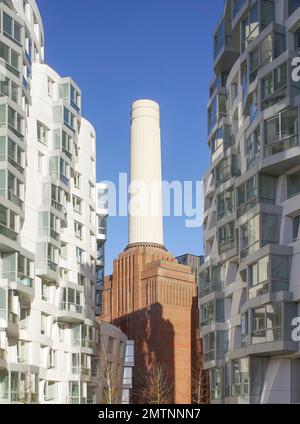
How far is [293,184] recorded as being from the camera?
40656mm

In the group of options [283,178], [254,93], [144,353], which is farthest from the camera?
[144,353]

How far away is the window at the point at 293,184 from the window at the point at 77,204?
26.8 metres

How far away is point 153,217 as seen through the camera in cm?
11406

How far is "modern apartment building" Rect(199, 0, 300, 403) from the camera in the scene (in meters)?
38.8

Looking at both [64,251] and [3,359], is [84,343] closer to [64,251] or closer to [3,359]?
[64,251]

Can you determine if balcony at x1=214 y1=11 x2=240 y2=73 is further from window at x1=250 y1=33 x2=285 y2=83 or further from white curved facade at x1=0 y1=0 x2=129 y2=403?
white curved facade at x1=0 y1=0 x2=129 y2=403

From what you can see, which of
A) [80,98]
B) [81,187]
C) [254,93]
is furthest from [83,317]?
[254,93]

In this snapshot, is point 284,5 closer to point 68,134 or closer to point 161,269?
point 68,134

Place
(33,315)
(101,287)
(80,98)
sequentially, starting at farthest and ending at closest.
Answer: (101,287) < (80,98) < (33,315)

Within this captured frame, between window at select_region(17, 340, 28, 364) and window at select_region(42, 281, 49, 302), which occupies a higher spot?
window at select_region(42, 281, 49, 302)

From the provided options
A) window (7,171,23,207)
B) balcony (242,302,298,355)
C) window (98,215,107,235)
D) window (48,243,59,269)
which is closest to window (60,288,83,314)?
window (48,243,59,269)

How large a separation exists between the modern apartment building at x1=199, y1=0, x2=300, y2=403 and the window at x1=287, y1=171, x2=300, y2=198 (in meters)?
0.05
